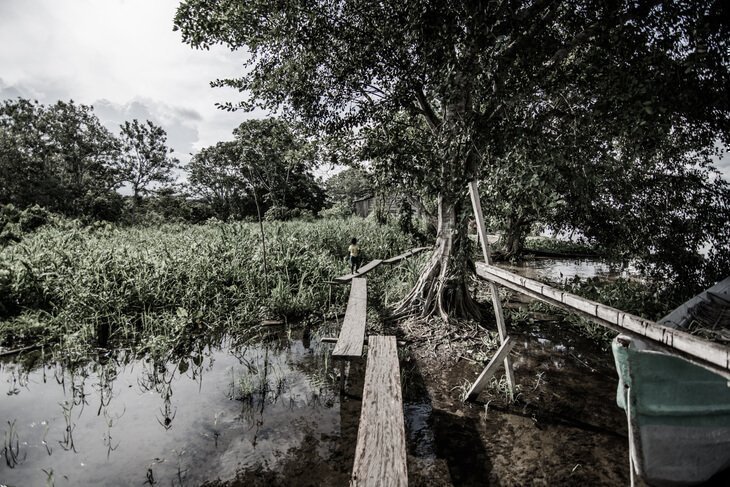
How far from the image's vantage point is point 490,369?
3719 mm

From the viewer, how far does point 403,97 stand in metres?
6.39

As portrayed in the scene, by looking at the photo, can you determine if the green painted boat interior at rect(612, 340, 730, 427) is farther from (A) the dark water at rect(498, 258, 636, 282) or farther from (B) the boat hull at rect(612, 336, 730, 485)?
(A) the dark water at rect(498, 258, 636, 282)

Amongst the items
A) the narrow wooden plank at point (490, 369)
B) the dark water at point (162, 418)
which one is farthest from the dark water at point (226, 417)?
the narrow wooden plank at point (490, 369)

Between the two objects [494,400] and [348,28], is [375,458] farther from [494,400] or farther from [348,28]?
[348,28]

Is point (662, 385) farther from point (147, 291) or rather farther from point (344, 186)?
point (344, 186)

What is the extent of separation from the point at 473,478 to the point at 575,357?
3.29 metres

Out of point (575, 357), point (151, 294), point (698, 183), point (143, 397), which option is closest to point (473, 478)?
point (575, 357)

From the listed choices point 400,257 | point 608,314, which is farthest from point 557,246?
point 608,314

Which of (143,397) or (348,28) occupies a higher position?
(348,28)

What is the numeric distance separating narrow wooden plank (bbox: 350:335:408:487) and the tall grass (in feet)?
A: 11.4

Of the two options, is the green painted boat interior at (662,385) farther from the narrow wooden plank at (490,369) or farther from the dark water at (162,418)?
the dark water at (162,418)

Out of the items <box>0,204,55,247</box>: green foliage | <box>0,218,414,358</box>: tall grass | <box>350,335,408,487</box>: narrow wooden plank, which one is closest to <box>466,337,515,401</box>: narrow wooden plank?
<box>350,335,408,487</box>: narrow wooden plank

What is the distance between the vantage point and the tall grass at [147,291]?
536 cm

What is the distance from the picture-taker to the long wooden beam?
5.13 ft
